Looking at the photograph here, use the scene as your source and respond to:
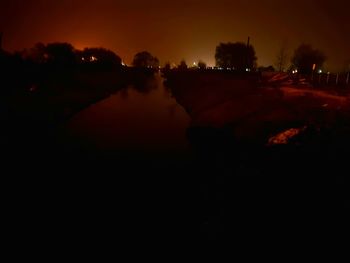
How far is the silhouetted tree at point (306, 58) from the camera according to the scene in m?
69.9

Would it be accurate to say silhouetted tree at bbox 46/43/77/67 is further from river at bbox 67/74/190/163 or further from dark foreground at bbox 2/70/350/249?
dark foreground at bbox 2/70/350/249

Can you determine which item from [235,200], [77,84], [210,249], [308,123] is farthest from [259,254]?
[77,84]

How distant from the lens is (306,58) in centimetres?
7256

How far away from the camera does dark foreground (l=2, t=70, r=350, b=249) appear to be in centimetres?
973

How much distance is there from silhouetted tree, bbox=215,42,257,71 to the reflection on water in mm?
61426

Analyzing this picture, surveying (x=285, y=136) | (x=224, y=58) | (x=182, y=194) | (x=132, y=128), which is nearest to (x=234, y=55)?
(x=224, y=58)

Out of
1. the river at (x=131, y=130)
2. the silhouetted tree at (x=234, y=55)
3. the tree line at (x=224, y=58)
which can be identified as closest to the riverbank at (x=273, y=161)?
the river at (x=131, y=130)

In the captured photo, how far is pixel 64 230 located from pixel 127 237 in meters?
1.91

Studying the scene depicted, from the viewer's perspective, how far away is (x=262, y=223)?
9.63 meters

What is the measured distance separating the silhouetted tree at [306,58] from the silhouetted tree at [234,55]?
1549 centimetres

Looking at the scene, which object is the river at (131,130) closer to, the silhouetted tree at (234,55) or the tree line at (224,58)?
the tree line at (224,58)

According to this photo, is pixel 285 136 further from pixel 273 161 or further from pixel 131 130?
pixel 131 130

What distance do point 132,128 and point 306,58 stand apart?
188 ft

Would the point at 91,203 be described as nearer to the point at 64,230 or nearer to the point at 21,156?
the point at 64,230
